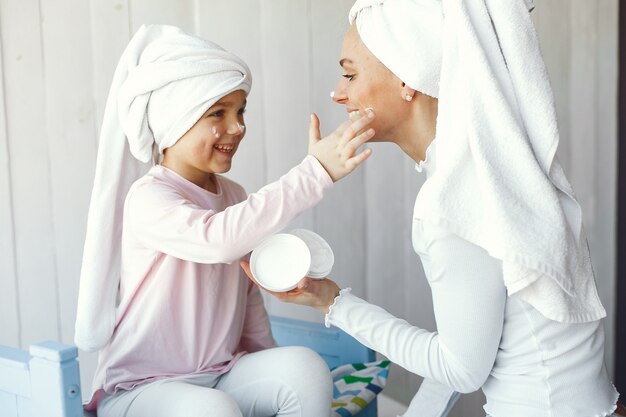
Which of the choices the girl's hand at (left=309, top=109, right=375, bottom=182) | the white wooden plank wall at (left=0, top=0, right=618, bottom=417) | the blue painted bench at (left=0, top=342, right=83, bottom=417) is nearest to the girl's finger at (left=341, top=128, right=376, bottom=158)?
the girl's hand at (left=309, top=109, right=375, bottom=182)

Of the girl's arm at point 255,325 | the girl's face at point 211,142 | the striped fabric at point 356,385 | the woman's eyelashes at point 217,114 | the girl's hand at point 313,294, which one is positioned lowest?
the striped fabric at point 356,385

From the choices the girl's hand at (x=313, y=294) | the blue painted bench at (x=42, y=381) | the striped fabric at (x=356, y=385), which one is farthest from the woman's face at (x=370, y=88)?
the blue painted bench at (x=42, y=381)

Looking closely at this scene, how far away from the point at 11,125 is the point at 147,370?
0.86 m

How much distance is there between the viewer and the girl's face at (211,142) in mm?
1712

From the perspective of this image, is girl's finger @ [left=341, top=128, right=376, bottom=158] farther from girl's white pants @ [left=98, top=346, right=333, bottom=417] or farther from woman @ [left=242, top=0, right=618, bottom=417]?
girl's white pants @ [left=98, top=346, right=333, bottom=417]

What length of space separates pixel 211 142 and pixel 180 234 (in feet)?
0.82

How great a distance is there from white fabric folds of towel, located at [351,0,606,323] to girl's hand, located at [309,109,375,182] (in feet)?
0.83

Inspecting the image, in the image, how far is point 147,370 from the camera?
1.66 metres

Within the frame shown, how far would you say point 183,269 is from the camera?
1704 mm

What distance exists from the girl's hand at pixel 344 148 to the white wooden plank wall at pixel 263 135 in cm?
88

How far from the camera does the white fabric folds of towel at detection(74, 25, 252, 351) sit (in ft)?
5.48

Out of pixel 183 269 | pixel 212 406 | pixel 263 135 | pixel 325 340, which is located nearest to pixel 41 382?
pixel 212 406

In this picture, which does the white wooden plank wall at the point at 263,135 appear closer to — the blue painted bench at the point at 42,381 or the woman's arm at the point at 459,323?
the blue painted bench at the point at 42,381

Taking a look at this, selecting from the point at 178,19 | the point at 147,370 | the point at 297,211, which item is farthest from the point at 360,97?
the point at 178,19
